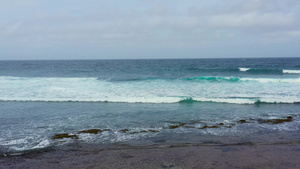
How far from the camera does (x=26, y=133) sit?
8383 millimetres

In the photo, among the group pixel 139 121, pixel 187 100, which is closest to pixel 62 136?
pixel 139 121

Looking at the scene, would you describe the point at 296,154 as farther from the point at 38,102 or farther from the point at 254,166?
the point at 38,102

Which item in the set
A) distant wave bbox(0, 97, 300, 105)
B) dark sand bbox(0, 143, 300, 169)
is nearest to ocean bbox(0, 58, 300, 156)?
distant wave bbox(0, 97, 300, 105)

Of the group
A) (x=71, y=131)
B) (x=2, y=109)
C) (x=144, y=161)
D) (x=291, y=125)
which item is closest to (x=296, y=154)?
(x=291, y=125)

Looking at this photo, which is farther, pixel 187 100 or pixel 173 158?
pixel 187 100

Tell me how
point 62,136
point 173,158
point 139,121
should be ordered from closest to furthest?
point 173,158 < point 62,136 < point 139,121

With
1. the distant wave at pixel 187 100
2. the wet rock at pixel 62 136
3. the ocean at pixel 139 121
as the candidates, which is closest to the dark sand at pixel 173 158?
the ocean at pixel 139 121

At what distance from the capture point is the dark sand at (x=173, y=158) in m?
5.67

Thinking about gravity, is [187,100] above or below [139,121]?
above

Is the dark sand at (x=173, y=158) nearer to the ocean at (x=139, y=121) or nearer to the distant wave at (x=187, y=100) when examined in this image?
the ocean at (x=139, y=121)

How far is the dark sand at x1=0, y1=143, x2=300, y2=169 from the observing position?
567 centimetres

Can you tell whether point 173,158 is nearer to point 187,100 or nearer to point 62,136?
point 62,136

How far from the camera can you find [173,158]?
6.03 m

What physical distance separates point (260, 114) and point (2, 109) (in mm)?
13923
